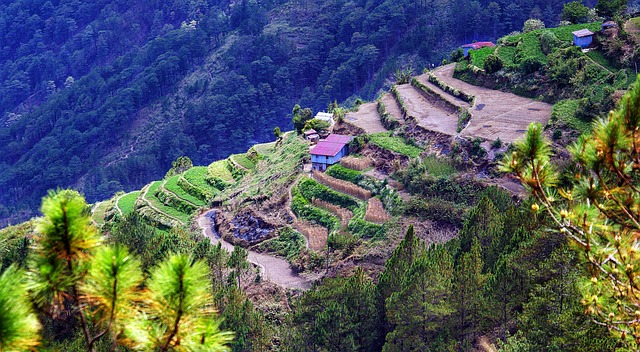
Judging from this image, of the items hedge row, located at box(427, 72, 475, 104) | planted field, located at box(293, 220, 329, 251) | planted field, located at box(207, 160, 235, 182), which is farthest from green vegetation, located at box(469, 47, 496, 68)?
planted field, located at box(207, 160, 235, 182)

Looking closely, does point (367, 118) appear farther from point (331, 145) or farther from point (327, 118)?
point (331, 145)

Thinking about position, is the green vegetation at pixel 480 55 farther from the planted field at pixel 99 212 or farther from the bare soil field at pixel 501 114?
the planted field at pixel 99 212

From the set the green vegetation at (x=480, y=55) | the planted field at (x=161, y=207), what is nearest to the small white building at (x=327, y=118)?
the green vegetation at (x=480, y=55)

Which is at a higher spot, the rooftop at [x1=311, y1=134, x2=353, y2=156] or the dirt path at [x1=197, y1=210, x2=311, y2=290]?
the rooftop at [x1=311, y1=134, x2=353, y2=156]

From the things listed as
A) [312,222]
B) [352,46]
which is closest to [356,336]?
[312,222]

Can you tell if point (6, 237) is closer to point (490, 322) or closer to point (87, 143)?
point (490, 322)

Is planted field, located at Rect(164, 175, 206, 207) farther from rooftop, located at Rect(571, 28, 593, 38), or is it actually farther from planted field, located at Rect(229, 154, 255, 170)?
rooftop, located at Rect(571, 28, 593, 38)
